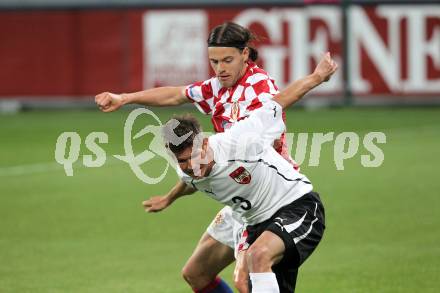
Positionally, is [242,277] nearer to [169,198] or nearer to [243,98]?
[169,198]

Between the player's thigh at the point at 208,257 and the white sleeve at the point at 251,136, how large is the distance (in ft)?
3.54

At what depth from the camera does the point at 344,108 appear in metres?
23.5

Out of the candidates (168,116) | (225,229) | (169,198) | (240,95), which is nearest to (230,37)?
(240,95)

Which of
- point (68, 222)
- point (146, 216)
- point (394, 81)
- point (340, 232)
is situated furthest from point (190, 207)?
point (394, 81)

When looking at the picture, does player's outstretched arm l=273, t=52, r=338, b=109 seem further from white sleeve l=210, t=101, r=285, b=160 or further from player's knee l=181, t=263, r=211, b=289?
player's knee l=181, t=263, r=211, b=289

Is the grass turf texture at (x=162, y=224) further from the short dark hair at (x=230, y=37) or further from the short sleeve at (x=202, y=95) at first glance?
the short dark hair at (x=230, y=37)

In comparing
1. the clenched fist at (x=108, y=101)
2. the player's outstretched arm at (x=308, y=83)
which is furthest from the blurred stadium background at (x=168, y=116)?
the player's outstretched arm at (x=308, y=83)

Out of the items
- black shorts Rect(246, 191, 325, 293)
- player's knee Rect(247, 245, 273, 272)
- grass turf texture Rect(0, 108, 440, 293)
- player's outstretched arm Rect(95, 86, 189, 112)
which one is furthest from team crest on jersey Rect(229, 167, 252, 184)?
grass turf texture Rect(0, 108, 440, 293)

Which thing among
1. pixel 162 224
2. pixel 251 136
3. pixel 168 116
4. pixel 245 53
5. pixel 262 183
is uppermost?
pixel 245 53

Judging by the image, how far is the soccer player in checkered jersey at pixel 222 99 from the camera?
7.39 metres

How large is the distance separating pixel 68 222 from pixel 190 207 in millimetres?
1675

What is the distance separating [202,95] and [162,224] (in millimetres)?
5014

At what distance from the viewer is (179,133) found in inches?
261

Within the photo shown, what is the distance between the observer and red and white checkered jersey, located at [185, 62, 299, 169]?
24.3 ft
